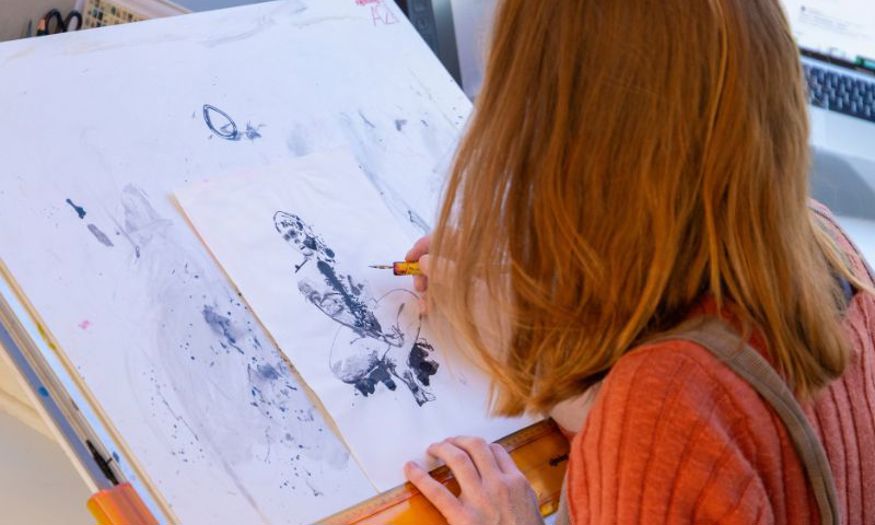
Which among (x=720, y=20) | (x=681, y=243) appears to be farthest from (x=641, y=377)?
(x=720, y=20)

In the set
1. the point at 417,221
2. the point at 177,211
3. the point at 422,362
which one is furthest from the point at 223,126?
the point at 422,362

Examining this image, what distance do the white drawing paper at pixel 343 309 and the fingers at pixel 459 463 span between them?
0.02 meters

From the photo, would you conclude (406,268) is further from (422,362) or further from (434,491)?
(434,491)

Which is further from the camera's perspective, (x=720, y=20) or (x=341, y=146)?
(x=341, y=146)

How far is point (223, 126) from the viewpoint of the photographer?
116 cm

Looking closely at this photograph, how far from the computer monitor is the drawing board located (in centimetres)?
86

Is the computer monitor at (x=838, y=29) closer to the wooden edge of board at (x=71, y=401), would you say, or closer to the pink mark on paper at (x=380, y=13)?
the pink mark on paper at (x=380, y=13)

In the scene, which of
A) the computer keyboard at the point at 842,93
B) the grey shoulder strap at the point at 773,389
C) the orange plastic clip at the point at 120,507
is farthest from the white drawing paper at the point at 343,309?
the computer keyboard at the point at 842,93

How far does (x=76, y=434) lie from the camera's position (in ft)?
2.95

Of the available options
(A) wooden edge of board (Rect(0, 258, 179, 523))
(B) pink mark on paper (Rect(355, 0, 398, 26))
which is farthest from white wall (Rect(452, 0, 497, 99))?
(A) wooden edge of board (Rect(0, 258, 179, 523))

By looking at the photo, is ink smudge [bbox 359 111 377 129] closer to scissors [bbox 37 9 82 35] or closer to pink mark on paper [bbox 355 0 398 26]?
pink mark on paper [bbox 355 0 398 26]

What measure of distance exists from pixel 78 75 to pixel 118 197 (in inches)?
6.4

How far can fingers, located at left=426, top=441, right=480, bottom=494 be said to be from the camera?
0.97 m

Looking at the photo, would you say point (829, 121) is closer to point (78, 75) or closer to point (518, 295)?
point (518, 295)
